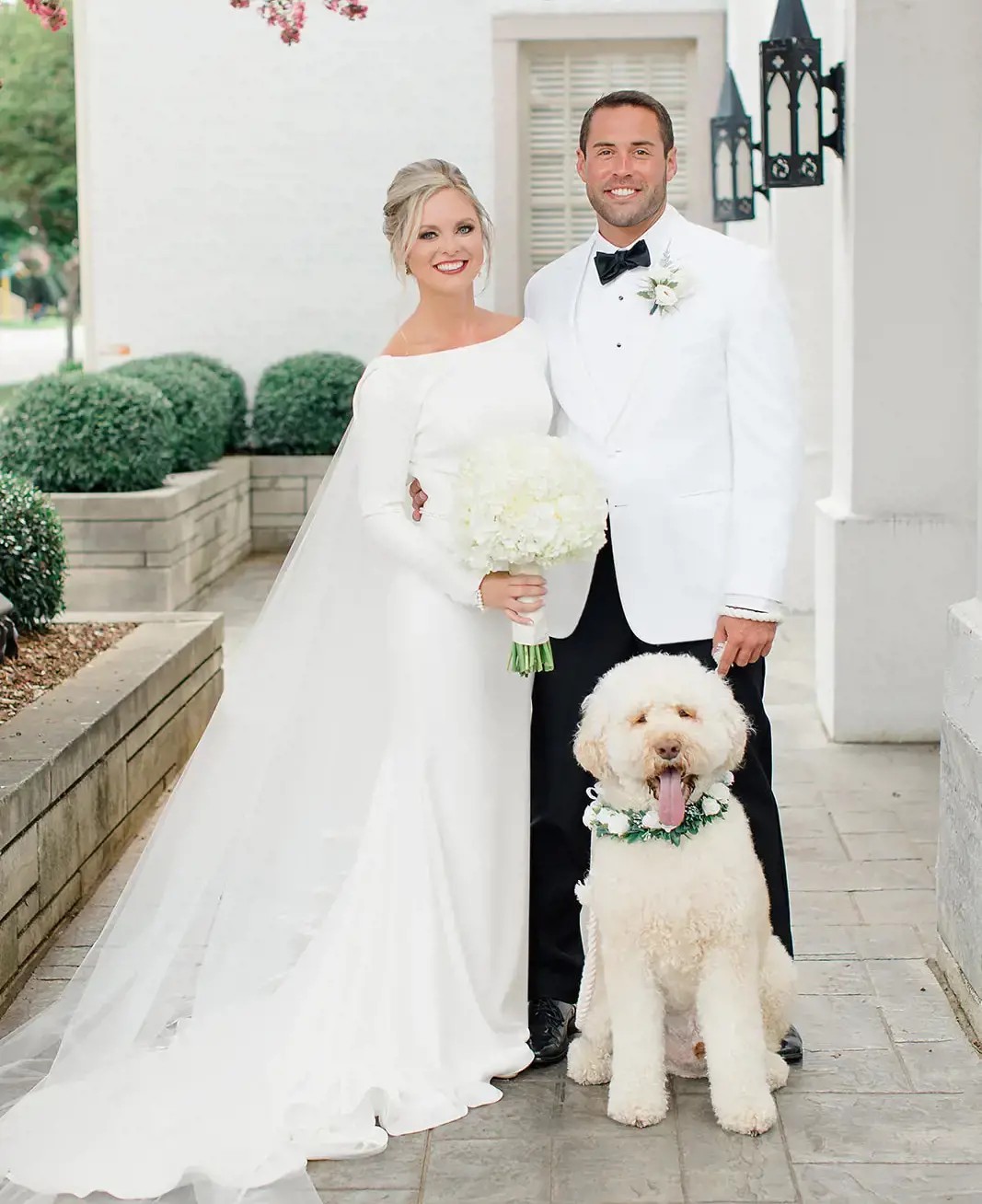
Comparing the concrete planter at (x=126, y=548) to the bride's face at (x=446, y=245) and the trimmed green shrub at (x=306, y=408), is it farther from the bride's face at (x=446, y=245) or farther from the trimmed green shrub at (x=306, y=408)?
the bride's face at (x=446, y=245)

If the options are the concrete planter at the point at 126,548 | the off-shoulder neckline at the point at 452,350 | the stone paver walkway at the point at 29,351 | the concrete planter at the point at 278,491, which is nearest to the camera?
the off-shoulder neckline at the point at 452,350

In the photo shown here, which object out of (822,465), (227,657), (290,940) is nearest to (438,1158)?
(290,940)

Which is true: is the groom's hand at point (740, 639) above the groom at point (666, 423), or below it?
below

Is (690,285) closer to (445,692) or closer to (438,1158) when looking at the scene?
(445,692)

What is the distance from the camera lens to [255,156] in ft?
42.7

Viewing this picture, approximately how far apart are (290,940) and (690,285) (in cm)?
172

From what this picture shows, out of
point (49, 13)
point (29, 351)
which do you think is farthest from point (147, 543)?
point (29, 351)

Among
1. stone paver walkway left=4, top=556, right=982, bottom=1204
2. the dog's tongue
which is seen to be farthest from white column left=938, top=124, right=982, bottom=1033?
the dog's tongue

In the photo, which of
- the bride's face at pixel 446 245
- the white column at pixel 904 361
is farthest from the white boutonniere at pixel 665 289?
the white column at pixel 904 361

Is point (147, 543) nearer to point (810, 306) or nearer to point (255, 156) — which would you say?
point (810, 306)

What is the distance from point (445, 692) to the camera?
3.66 metres

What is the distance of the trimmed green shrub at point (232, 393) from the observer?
41.1 feet

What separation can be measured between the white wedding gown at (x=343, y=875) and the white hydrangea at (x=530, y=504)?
0.71 ft

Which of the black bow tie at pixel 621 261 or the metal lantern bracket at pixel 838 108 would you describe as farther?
the metal lantern bracket at pixel 838 108
